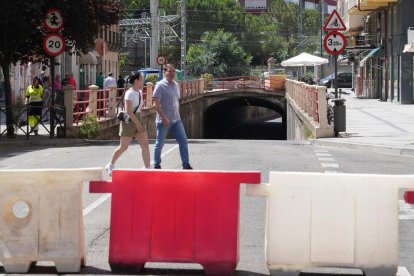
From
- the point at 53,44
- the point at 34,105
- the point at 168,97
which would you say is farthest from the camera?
the point at 34,105

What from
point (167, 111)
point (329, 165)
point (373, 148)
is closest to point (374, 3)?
point (373, 148)

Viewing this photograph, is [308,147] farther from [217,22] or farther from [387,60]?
[217,22]

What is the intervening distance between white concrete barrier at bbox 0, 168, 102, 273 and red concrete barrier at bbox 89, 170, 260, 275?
1.10 ft

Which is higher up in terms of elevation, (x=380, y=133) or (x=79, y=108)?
(x=79, y=108)

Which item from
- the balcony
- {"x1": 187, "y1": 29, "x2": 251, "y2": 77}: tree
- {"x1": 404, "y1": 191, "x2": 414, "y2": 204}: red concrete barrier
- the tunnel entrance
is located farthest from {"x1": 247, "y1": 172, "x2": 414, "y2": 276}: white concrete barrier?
{"x1": 187, "y1": 29, "x2": 251, "y2": 77}: tree

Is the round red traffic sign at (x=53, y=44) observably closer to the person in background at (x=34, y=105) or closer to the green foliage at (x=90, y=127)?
the person in background at (x=34, y=105)

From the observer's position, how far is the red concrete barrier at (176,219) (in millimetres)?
8070

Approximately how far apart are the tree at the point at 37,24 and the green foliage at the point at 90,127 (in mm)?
1991

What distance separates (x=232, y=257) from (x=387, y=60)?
46.4m

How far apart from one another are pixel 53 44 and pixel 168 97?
10130 millimetres

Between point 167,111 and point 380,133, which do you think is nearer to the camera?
point 167,111

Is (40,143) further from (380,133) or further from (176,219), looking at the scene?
(176,219)

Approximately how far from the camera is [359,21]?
71.1 meters

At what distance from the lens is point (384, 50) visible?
179 ft
